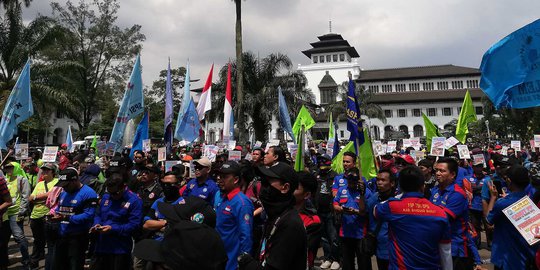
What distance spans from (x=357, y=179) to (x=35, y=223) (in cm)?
528

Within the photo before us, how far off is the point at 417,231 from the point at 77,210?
4.10 metres

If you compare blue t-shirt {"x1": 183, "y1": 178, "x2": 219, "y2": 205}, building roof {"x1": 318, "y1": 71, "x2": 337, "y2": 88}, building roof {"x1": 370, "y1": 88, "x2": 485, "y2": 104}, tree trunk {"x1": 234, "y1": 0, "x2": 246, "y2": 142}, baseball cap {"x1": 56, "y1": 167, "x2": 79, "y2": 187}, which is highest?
building roof {"x1": 318, "y1": 71, "x2": 337, "y2": 88}

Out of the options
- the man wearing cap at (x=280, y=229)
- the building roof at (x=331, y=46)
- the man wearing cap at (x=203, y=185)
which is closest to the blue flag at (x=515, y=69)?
the man wearing cap at (x=280, y=229)

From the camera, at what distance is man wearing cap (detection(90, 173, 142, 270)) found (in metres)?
4.46

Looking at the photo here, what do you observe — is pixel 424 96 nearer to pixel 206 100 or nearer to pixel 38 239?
pixel 206 100

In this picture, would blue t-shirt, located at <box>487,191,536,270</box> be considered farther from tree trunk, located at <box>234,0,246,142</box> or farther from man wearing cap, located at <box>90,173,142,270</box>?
tree trunk, located at <box>234,0,246,142</box>

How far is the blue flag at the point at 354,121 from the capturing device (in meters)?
6.24

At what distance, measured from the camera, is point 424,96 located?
199 ft

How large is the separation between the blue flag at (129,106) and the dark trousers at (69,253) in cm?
438

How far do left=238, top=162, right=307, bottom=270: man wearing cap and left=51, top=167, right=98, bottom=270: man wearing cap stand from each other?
319 centimetres

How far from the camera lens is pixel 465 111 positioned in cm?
995

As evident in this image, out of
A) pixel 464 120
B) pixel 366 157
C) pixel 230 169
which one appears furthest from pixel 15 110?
pixel 464 120

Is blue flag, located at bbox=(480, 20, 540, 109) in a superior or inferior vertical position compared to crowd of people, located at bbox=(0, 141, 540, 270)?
superior

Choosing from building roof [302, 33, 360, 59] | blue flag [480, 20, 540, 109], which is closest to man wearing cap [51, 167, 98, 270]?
blue flag [480, 20, 540, 109]
